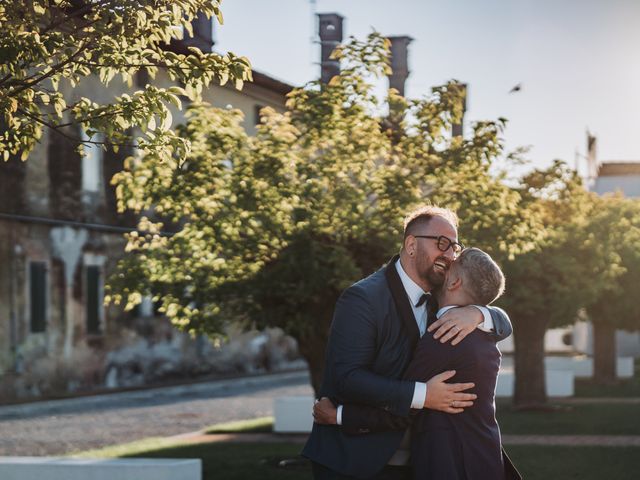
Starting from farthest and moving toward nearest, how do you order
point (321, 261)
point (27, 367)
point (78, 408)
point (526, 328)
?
point (27, 367) → point (78, 408) → point (526, 328) → point (321, 261)

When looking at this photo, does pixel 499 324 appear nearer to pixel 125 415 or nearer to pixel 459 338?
pixel 459 338

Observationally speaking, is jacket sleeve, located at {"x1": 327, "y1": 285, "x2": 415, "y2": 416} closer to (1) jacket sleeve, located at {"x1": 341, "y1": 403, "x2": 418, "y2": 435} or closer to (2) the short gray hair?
(1) jacket sleeve, located at {"x1": 341, "y1": 403, "x2": 418, "y2": 435}

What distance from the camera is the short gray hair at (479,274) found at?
5.17 m

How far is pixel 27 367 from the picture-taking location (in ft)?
98.5

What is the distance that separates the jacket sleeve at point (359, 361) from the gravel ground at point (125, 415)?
14186 millimetres

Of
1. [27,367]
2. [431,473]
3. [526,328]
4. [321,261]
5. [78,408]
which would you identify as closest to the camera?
[431,473]

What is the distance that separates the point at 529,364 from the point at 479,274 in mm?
21193

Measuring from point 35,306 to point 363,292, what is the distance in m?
26.6

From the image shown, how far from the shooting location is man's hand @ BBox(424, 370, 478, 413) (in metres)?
4.99

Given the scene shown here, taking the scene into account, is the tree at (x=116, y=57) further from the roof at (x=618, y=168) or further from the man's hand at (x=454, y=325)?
the roof at (x=618, y=168)

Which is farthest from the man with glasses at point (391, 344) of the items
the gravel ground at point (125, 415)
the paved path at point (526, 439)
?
the gravel ground at point (125, 415)

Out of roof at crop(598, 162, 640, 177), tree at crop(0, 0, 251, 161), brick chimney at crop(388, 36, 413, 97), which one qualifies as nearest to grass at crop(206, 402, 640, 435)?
tree at crop(0, 0, 251, 161)

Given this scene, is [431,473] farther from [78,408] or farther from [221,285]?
[78,408]

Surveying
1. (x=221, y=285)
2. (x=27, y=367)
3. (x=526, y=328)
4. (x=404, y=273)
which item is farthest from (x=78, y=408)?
(x=404, y=273)
